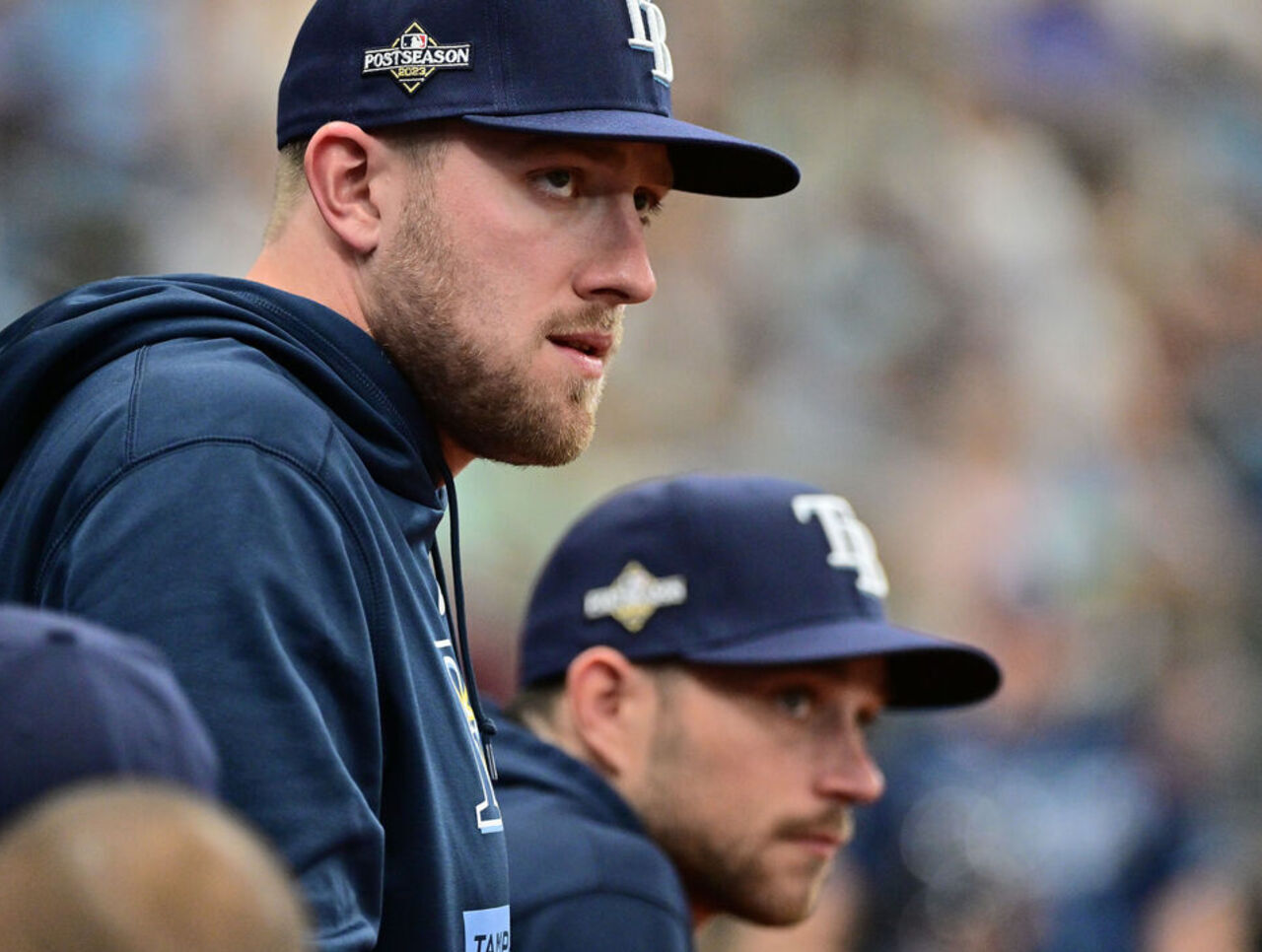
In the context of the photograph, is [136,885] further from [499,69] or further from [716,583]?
[716,583]

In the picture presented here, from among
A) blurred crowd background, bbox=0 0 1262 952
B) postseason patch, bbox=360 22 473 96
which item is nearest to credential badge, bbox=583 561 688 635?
postseason patch, bbox=360 22 473 96

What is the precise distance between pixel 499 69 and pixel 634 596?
121 cm

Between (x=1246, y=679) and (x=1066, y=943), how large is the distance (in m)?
1.66

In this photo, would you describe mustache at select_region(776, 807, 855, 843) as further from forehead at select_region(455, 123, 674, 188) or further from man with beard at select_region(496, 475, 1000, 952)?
forehead at select_region(455, 123, 674, 188)

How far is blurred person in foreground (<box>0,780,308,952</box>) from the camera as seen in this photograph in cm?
73

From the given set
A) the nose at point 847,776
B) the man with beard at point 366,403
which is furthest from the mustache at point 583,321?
the nose at point 847,776

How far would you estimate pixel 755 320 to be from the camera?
269 inches

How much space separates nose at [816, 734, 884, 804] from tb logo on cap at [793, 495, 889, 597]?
24cm

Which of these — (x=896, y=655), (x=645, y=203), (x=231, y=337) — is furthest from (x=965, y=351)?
(x=231, y=337)

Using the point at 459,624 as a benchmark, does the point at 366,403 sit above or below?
above

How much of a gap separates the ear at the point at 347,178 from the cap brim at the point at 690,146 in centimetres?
13

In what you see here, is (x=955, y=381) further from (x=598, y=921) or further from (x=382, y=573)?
(x=382, y=573)

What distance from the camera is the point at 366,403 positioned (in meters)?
1.71

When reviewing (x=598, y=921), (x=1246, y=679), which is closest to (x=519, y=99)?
(x=598, y=921)
